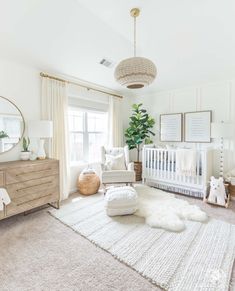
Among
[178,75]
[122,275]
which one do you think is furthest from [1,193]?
[178,75]

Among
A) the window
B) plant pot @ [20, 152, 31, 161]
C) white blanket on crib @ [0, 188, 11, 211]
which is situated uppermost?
the window

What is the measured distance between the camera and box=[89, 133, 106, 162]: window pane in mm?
4176

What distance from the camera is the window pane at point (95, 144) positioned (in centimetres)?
418

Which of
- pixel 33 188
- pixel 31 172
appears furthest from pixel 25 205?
pixel 31 172

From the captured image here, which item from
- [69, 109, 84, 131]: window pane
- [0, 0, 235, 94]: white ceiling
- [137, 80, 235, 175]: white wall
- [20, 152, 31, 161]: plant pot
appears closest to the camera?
[0, 0, 235, 94]: white ceiling

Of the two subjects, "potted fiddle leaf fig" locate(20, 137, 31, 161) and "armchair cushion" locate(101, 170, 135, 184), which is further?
"armchair cushion" locate(101, 170, 135, 184)

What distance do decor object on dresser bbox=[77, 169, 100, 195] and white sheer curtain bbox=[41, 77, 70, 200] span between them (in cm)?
26

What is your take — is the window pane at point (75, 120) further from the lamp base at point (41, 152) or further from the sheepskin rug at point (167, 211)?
the sheepskin rug at point (167, 211)

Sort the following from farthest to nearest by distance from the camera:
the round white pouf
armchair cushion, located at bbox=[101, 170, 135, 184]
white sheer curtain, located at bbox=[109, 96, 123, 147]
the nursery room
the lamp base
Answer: white sheer curtain, located at bbox=[109, 96, 123, 147]
armchair cushion, located at bbox=[101, 170, 135, 184]
the lamp base
the round white pouf
the nursery room

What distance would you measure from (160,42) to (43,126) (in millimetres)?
2360

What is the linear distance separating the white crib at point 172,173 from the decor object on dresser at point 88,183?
122 centimetres

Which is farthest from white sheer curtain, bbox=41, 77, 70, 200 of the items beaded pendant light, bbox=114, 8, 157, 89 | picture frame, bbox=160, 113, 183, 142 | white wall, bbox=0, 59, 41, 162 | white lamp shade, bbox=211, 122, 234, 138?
white lamp shade, bbox=211, 122, 234, 138

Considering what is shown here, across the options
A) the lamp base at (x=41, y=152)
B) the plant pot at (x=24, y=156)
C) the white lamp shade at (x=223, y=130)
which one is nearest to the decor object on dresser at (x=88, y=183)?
the lamp base at (x=41, y=152)

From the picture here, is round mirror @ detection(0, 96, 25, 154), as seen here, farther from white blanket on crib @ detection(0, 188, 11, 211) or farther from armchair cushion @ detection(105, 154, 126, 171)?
armchair cushion @ detection(105, 154, 126, 171)
